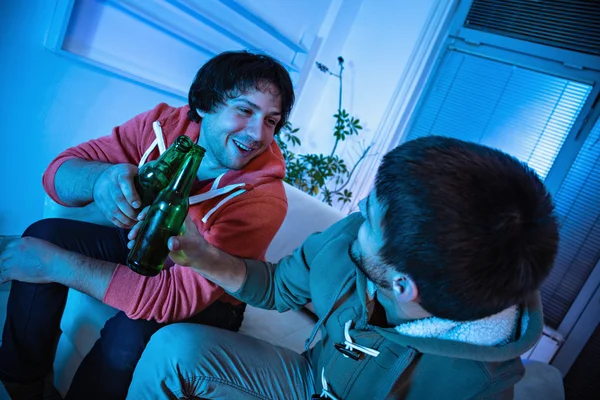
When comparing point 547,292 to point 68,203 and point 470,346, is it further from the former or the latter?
point 68,203

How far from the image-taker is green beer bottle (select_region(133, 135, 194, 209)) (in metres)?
0.96

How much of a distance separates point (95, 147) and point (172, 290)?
64 centimetres

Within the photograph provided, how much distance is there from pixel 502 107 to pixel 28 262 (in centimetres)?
297

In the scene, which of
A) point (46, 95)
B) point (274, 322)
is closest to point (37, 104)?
point (46, 95)

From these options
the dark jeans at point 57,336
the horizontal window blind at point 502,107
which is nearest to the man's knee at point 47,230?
the dark jeans at point 57,336

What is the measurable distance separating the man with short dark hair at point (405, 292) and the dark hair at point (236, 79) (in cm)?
52

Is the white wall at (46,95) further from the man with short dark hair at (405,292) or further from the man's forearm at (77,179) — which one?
the man with short dark hair at (405,292)

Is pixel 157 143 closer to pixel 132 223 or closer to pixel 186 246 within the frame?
pixel 132 223

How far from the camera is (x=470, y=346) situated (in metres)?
0.71

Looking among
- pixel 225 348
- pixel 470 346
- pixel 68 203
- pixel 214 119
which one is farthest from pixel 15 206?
pixel 470 346

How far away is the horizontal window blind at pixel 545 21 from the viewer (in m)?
2.44

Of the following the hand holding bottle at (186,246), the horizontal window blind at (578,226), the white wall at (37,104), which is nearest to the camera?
the hand holding bottle at (186,246)

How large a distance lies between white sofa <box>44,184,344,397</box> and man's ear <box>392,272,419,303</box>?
0.78m

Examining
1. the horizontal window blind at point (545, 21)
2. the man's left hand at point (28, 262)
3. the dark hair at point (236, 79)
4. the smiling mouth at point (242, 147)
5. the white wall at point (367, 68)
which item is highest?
the horizontal window blind at point (545, 21)
